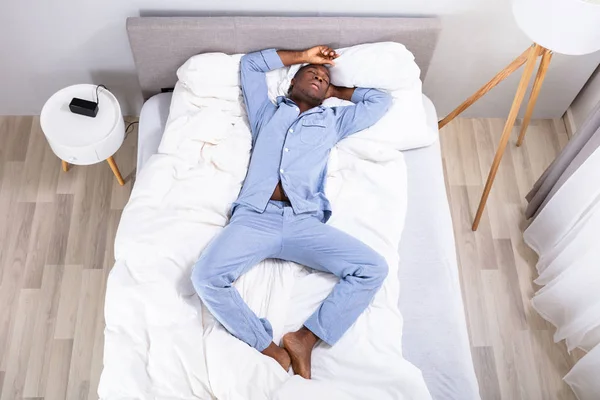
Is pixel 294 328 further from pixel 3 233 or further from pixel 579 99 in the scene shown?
pixel 579 99

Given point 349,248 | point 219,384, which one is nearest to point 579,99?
point 349,248

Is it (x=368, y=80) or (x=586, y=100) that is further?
(x=586, y=100)

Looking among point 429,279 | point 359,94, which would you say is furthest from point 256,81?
point 429,279

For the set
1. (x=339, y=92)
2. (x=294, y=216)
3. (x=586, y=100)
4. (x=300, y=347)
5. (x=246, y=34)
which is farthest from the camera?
(x=586, y=100)

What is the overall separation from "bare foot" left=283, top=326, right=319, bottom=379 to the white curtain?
1.01 m

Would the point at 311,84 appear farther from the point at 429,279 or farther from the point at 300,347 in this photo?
the point at 300,347

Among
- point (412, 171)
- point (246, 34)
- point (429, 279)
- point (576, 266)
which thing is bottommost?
point (576, 266)

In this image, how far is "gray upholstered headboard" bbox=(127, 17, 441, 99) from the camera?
2213mm

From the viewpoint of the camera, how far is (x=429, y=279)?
211 cm

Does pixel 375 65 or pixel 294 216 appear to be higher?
pixel 375 65

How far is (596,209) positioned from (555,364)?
25.6 inches

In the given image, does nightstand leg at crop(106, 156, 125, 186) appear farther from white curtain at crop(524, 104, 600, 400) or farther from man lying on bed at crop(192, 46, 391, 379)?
white curtain at crop(524, 104, 600, 400)

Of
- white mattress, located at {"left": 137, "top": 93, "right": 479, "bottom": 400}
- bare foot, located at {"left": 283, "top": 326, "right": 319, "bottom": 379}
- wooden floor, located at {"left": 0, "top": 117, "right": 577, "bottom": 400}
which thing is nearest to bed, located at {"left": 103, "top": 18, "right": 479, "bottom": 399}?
white mattress, located at {"left": 137, "top": 93, "right": 479, "bottom": 400}

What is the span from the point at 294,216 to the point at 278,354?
471mm
